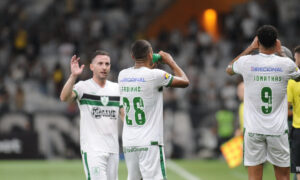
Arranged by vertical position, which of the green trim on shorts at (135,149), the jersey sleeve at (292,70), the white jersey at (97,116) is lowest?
the green trim on shorts at (135,149)

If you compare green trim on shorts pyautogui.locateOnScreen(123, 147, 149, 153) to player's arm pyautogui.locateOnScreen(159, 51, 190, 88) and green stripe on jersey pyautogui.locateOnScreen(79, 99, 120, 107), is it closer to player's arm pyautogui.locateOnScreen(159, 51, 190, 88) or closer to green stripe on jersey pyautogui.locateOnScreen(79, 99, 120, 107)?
player's arm pyautogui.locateOnScreen(159, 51, 190, 88)

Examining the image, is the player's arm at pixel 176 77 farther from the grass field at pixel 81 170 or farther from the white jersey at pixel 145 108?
the grass field at pixel 81 170

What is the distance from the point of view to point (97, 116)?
10797 mm

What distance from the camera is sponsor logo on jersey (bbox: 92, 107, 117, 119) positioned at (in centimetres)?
1081

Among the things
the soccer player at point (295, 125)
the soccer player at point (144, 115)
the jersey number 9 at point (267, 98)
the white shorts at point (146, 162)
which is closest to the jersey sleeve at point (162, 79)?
the soccer player at point (144, 115)

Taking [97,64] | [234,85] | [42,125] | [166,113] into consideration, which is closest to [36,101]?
[42,125]

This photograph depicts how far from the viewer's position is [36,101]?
25953mm

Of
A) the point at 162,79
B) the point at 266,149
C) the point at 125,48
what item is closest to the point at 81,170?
the point at 125,48

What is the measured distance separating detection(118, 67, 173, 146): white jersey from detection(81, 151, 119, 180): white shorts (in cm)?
84

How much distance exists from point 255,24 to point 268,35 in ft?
60.2

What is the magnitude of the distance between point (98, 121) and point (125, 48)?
17.9 m

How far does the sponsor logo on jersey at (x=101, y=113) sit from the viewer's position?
35.5 feet

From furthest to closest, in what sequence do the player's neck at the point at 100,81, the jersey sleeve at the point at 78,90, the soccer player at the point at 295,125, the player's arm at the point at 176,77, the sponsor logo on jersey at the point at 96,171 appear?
the soccer player at the point at 295,125 < the player's neck at the point at 100,81 < the jersey sleeve at the point at 78,90 < the sponsor logo on jersey at the point at 96,171 < the player's arm at the point at 176,77

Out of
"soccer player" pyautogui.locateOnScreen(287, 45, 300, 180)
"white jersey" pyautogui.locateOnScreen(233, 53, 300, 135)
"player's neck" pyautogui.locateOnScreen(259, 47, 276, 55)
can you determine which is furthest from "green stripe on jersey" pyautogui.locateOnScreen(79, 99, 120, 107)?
"soccer player" pyautogui.locateOnScreen(287, 45, 300, 180)
